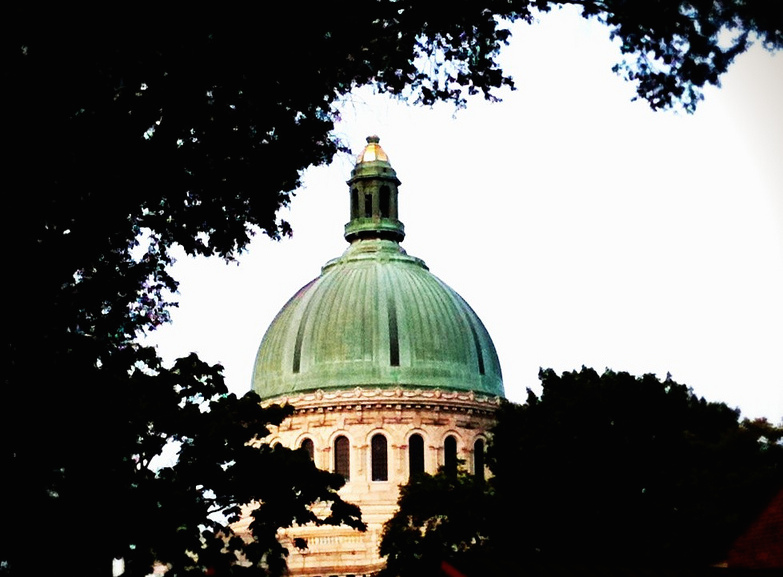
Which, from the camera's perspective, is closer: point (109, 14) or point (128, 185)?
point (109, 14)

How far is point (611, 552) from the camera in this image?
49000 millimetres

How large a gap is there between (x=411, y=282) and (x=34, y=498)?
7391cm

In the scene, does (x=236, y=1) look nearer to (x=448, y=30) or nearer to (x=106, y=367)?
(x=448, y=30)

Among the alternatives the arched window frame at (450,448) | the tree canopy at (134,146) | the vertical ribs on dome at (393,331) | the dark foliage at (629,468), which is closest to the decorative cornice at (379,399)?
the arched window frame at (450,448)

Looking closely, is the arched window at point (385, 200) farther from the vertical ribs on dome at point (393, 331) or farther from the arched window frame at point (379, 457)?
the arched window frame at point (379, 457)

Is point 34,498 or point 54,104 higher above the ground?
point 54,104

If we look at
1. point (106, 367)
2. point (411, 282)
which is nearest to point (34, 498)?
point (106, 367)

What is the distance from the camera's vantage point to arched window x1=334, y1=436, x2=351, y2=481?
3329 inches

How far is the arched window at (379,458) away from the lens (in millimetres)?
84500

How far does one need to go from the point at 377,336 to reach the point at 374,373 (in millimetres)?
2281

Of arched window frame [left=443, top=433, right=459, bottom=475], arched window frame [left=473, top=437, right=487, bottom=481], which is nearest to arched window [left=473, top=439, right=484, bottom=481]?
arched window frame [left=473, top=437, right=487, bottom=481]

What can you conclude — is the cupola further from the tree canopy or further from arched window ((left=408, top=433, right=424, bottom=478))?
the tree canopy

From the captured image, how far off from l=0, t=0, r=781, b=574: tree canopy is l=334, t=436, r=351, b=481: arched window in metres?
64.9

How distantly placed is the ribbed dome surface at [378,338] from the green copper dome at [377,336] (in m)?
0.06
